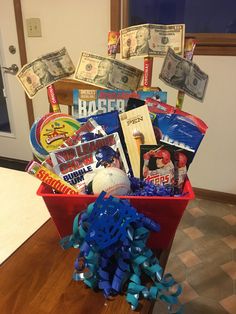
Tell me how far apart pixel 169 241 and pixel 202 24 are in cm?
165

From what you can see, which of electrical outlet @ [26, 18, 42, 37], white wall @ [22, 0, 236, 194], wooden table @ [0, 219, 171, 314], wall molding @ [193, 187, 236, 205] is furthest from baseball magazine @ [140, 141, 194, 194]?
electrical outlet @ [26, 18, 42, 37]

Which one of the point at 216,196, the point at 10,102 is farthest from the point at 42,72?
the point at 10,102

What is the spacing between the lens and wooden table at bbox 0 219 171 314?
467 mm

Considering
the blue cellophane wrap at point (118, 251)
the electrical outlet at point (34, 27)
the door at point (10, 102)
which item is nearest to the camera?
the blue cellophane wrap at point (118, 251)

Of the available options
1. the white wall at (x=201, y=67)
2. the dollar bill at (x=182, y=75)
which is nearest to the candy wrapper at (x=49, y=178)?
the dollar bill at (x=182, y=75)

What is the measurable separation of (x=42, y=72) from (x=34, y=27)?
1655mm

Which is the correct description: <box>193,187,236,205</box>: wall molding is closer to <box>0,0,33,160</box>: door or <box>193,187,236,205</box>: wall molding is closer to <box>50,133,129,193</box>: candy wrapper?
<box>0,0,33,160</box>: door

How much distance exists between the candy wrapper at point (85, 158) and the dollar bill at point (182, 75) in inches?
6.6

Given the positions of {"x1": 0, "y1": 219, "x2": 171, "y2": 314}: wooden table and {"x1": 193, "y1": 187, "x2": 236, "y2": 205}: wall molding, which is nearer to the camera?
{"x1": 0, "y1": 219, "x2": 171, "y2": 314}: wooden table

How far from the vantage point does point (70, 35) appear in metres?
2.01

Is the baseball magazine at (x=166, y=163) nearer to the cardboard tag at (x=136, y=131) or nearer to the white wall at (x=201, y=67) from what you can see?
the cardboard tag at (x=136, y=131)

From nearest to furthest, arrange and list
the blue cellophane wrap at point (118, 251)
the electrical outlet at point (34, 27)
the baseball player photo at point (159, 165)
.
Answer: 1. the blue cellophane wrap at point (118, 251)
2. the baseball player photo at point (159, 165)
3. the electrical outlet at point (34, 27)

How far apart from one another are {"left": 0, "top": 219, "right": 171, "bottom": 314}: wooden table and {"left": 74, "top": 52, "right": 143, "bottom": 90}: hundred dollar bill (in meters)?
0.37

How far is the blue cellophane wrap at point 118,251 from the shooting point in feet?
1.49
